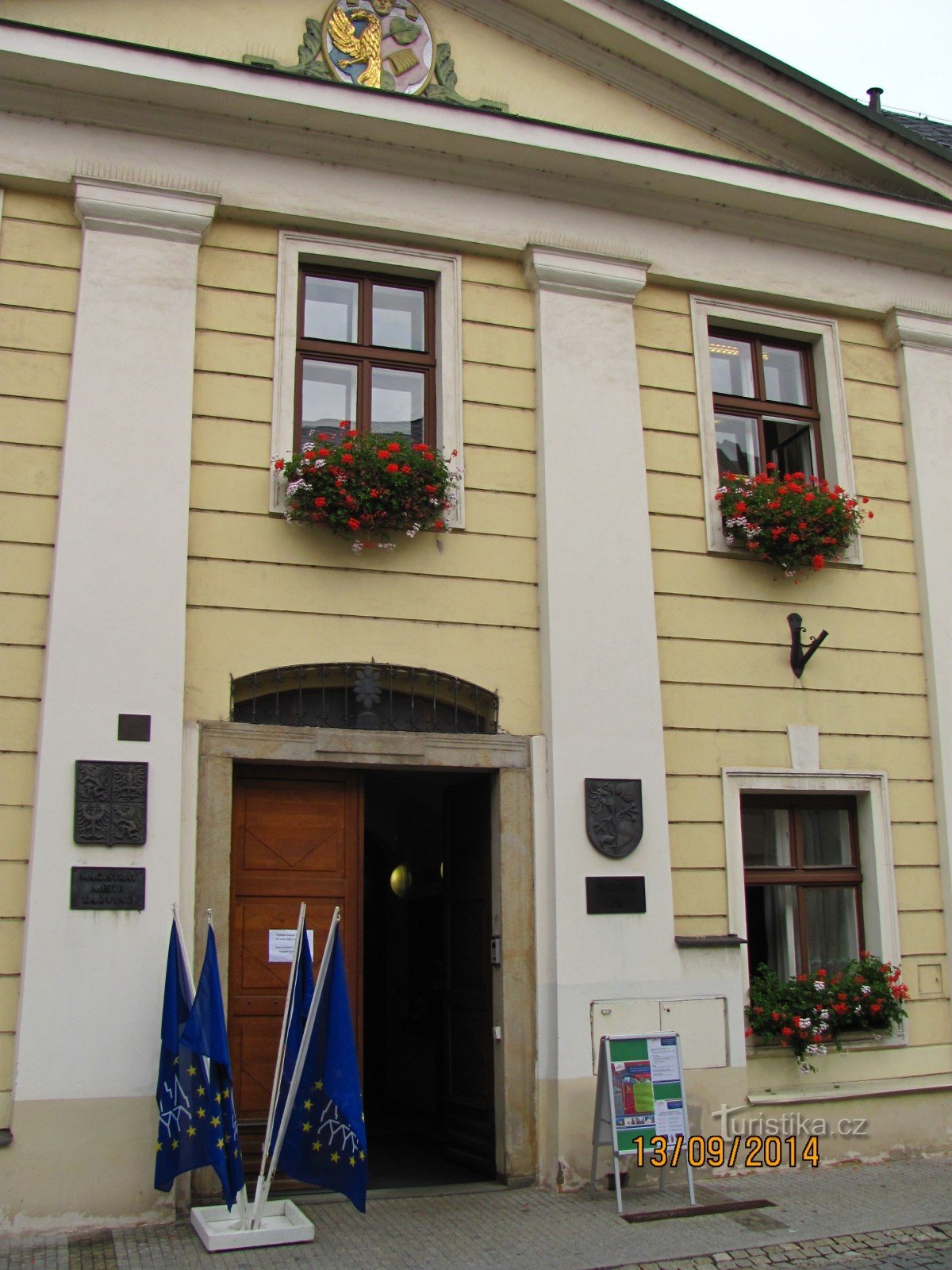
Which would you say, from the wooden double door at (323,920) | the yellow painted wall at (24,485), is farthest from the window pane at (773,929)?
the yellow painted wall at (24,485)

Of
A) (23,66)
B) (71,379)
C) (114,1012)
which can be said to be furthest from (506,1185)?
(23,66)

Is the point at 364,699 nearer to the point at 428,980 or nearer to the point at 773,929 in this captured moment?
the point at 773,929

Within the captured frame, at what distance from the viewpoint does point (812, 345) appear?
9.95 metres

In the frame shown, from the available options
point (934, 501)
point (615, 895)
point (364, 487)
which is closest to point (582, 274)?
point (364, 487)

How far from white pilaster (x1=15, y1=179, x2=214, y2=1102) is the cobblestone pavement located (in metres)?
0.90

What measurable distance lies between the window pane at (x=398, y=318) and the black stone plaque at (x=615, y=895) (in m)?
3.80

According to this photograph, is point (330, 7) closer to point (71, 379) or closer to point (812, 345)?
point (71, 379)

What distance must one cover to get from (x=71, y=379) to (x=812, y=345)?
5.62m

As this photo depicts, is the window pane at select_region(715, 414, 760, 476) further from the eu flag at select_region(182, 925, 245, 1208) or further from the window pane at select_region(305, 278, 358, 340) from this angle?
the eu flag at select_region(182, 925, 245, 1208)

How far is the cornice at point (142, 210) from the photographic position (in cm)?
787

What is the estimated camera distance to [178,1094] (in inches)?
253

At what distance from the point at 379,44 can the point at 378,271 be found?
168 centimetres

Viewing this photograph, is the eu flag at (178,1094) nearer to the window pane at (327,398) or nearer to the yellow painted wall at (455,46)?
the window pane at (327,398)
